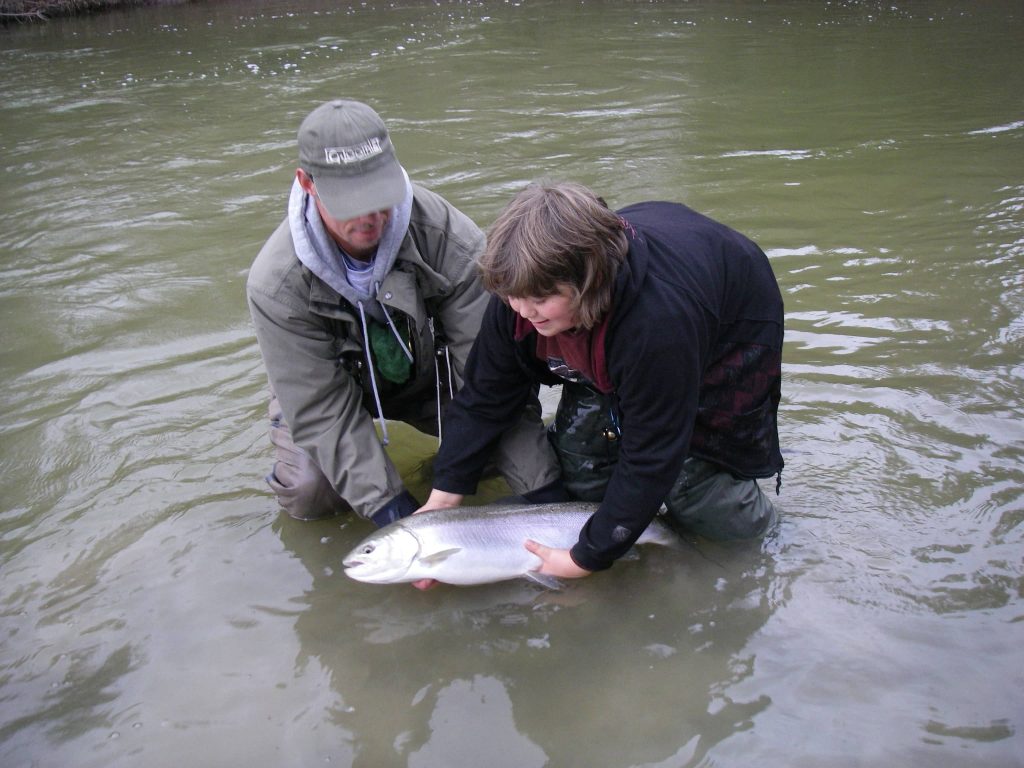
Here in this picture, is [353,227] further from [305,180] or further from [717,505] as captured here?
[717,505]

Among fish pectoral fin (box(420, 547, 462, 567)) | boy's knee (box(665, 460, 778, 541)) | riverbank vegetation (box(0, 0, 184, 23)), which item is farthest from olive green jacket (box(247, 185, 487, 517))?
riverbank vegetation (box(0, 0, 184, 23))

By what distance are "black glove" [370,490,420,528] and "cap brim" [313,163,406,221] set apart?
1199mm

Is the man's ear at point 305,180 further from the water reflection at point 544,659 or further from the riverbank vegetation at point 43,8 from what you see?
the riverbank vegetation at point 43,8

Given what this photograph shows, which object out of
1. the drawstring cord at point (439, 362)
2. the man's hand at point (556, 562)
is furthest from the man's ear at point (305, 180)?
the man's hand at point (556, 562)

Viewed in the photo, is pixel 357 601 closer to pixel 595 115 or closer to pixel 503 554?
pixel 503 554

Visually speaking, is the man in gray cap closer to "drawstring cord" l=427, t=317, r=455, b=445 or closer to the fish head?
"drawstring cord" l=427, t=317, r=455, b=445

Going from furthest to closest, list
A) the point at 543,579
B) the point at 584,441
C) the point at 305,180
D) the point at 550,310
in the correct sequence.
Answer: the point at 584,441 < the point at 543,579 < the point at 305,180 < the point at 550,310

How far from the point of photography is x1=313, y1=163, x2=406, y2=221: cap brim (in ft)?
10.4

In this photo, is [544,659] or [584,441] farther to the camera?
[584,441]

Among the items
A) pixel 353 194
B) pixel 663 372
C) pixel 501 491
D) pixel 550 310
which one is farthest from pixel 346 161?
pixel 501 491

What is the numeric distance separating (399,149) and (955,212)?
17.5 ft

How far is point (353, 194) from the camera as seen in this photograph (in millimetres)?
3189

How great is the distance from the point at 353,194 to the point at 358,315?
24.2 inches

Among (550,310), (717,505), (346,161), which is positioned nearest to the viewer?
(550,310)
